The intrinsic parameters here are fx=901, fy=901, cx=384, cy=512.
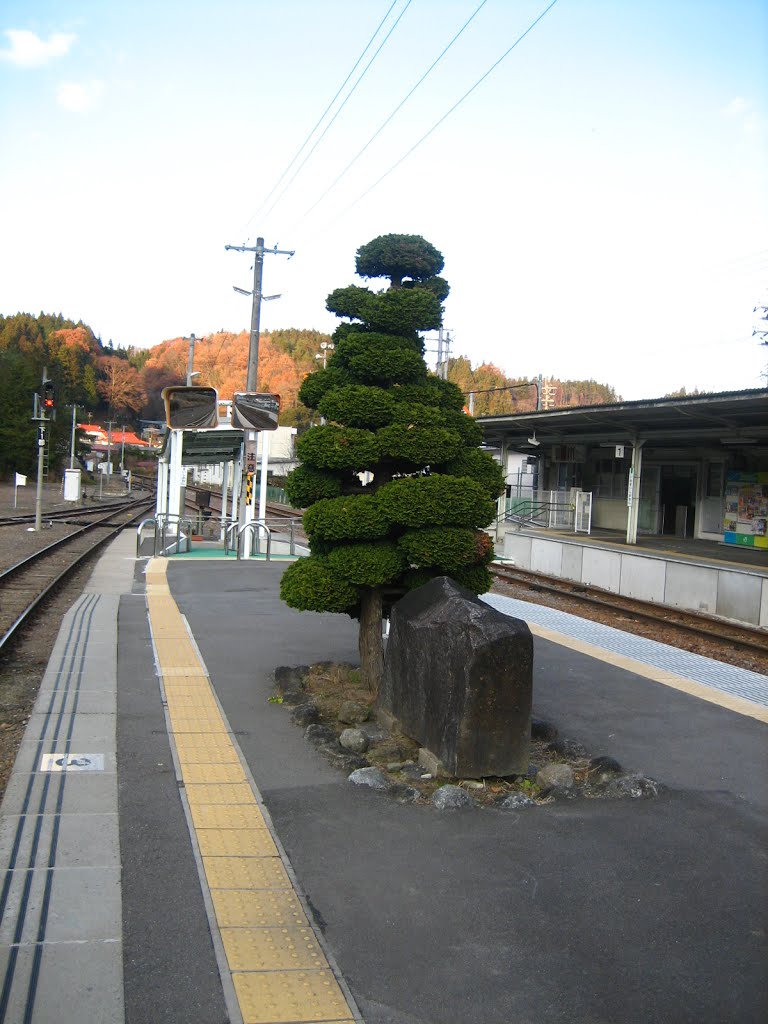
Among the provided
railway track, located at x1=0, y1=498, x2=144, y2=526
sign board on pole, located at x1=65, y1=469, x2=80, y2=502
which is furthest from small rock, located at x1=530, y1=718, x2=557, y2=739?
sign board on pole, located at x1=65, y1=469, x2=80, y2=502

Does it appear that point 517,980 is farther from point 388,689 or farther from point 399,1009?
point 388,689

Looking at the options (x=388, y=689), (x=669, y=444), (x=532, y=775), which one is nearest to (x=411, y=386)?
(x=388, y=689)

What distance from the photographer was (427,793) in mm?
5781

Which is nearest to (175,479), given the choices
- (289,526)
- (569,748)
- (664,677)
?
(289,526)

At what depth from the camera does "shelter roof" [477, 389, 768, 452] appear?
62.1ft

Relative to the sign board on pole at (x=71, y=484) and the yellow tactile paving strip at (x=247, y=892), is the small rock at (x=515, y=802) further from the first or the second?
the sign board on pole at (x=71, y=484)

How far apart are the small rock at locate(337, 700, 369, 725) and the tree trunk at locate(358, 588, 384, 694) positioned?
0.82 meters

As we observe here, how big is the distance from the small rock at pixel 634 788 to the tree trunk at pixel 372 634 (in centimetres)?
272

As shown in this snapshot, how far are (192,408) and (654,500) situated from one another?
16342 millimetres

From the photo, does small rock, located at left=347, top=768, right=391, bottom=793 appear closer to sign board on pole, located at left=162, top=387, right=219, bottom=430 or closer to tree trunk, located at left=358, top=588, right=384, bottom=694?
tree trunk, located at left=358, top=588, right=384, bottom=694

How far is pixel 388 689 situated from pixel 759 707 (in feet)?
11.8

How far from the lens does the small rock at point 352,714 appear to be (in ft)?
23.7

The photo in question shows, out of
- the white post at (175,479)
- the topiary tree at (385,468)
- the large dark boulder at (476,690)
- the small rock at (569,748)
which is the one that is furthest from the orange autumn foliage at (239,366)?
the large dark boulder at (476,690)

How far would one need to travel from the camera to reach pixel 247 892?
170 inches
